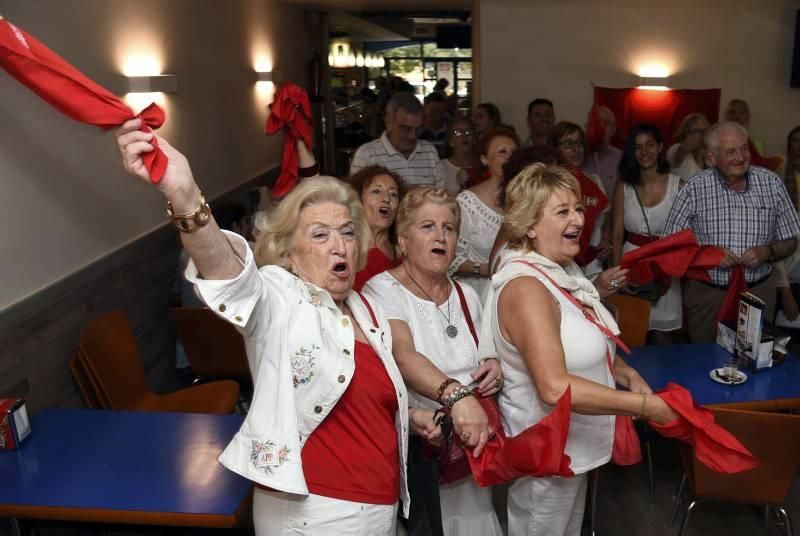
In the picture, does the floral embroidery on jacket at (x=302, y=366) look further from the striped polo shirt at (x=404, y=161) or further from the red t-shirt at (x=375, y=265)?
the striped polo shirt at (x=404, y=161)

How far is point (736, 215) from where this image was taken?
14.1 feet

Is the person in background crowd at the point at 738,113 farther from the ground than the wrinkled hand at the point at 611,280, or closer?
farther from the ground

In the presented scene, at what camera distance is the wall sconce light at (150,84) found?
14.9 feet

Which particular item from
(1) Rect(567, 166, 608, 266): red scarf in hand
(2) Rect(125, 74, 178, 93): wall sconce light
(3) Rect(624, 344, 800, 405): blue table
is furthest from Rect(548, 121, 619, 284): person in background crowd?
(2) Rect(125, 74, 178, 93): wall sconce light

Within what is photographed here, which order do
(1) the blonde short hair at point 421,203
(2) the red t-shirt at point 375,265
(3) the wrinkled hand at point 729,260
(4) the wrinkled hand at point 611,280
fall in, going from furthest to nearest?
(3) the wrinkled hand at point 729,260 → (4) the wrinkled hand at point 611,280 → (2) the red t-shirt at point 375,265 → (1) the blonde short hair at point 421,203

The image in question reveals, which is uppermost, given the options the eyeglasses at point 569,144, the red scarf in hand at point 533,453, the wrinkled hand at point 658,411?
the eyeglasses at point 569,144

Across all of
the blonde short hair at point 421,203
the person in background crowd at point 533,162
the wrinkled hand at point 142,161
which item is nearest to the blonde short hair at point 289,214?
the wrinkled hand at point 142,161

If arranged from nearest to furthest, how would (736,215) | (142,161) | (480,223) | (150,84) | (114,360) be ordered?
(142,161) < (114,360) < (480,223) < (736,215) < (150,84)

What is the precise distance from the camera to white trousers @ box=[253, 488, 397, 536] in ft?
6.42

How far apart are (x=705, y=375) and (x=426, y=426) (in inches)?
71.5

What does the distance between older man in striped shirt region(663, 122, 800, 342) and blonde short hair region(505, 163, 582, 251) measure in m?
2.01

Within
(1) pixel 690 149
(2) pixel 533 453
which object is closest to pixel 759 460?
(2) pixel 533 453

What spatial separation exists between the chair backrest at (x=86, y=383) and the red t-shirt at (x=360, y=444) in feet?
6.89

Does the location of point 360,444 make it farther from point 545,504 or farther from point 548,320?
point 545,504
